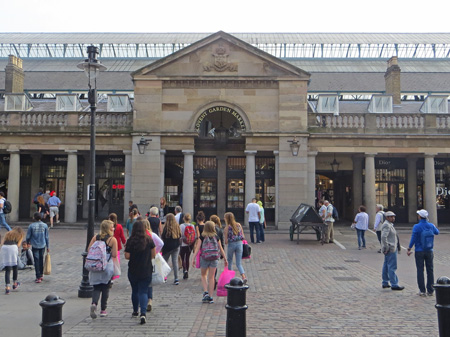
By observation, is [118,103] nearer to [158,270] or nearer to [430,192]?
[430,192]

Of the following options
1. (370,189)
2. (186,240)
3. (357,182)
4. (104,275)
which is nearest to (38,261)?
(186,240)

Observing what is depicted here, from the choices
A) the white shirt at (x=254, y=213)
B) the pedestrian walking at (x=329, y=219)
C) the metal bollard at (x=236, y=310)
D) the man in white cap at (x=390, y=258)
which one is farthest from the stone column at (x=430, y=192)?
the metal bollard at (x=236, y=310)

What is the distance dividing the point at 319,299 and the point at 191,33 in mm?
45382

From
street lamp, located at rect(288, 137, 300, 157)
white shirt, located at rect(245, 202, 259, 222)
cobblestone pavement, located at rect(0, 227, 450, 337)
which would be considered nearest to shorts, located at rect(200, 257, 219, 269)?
cobblestone pavement, located at rect(0, 227, 450, 337)

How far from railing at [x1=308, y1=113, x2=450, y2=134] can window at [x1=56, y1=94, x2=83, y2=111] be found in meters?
14.3

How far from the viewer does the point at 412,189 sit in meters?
26.5

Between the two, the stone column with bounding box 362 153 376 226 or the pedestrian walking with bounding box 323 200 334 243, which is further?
the stone column with bounding box 362 153 376 226

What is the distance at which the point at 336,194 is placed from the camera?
28.8 m

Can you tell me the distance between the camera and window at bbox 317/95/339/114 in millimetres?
25969

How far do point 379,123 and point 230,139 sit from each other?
846 centimetres

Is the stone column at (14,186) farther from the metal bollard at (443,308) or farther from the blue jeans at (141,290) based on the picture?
the metal bollard at (443,308)

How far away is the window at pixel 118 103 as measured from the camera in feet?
85.4

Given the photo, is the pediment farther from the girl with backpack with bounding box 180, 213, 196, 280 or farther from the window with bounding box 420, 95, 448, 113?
the girl with backpack with bounding box 180, 213, 196, 280

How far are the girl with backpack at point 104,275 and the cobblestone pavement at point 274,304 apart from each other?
25cm
